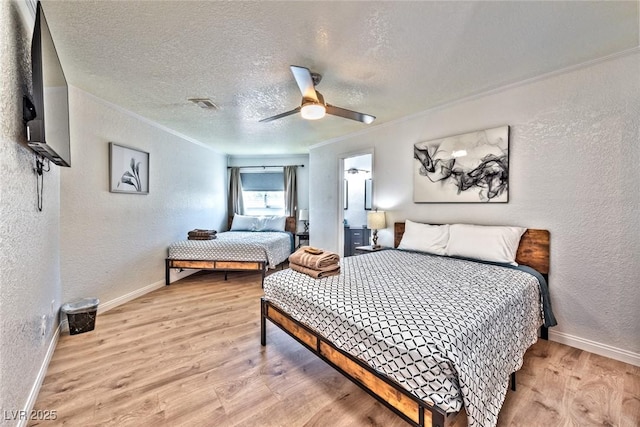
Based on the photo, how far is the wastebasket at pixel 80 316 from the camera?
248 centimetres

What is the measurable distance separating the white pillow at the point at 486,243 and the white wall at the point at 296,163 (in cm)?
378

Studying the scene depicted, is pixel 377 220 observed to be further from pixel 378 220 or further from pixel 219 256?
pixel 219 256

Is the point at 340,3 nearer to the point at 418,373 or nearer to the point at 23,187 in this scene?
the point at 418,373

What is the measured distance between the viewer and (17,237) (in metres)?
1.41

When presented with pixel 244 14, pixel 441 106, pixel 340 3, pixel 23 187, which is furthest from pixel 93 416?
pixel 441 106

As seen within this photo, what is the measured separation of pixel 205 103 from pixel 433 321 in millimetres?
3190

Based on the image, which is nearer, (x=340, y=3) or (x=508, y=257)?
(x=340, y=3)

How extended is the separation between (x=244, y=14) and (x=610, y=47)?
2725 millimetres

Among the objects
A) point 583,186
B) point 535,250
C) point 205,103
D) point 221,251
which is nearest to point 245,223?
point 221,251

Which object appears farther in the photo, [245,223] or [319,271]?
[245,223]

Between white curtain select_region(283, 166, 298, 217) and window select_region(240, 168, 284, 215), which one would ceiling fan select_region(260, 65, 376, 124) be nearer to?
white curtain select_region(283, 166, 298, 217)

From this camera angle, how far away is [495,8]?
1613mm

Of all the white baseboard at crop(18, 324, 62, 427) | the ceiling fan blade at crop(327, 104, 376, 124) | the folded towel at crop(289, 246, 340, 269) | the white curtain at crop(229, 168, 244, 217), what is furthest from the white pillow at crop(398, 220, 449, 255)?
the white curtain at crop(229, 168, 244, 217)

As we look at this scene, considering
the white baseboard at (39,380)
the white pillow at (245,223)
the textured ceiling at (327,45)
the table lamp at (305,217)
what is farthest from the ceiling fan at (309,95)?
the white pillow at (245,223)
